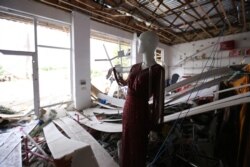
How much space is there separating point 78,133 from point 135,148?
62.1 inches

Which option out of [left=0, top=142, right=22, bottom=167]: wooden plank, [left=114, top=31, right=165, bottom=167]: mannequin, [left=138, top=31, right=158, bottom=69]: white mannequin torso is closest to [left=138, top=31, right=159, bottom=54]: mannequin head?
[left=138, top=31, right=158, bottom=69]: white mannequin torso

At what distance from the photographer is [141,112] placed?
1.56 meters

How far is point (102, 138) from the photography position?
3066mm

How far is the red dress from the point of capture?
1.50 meters

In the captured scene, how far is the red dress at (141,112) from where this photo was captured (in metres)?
1.50

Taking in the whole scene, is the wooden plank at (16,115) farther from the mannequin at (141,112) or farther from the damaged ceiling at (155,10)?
the mannequin at (141,112)

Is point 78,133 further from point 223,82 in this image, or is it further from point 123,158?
point 223,82

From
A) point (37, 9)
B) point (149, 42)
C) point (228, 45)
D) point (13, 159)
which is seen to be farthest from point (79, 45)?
point (228, 45)

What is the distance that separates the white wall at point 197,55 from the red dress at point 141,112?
22.0ft

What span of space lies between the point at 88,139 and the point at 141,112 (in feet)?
4.67

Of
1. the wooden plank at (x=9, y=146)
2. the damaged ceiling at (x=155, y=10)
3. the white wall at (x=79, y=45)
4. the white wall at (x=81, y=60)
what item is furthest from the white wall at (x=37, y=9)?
the wooden plank at (x=9, y=146)

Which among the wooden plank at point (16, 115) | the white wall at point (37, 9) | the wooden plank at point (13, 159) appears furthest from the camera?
the wooden plank at point (16, 115)

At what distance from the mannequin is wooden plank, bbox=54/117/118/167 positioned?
457 millimetres

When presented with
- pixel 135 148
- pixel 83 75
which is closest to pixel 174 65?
pixel 83 75
